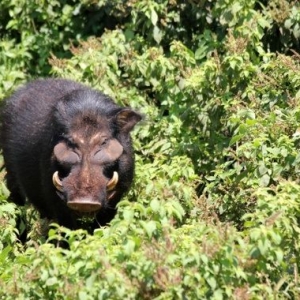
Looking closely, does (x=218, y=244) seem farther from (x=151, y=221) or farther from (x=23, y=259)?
(x=23, y=259)

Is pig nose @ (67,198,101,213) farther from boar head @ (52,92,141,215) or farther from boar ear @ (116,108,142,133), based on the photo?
boar ear @ (116,108,142,133)

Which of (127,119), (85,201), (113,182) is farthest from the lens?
(127,119)

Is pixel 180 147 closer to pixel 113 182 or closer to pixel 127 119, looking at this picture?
pixel 127 119

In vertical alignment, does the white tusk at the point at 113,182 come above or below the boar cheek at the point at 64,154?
below

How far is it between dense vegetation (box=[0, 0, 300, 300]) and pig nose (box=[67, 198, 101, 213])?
34 centimetres

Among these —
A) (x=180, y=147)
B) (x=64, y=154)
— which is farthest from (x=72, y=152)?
(x=180, y=147)

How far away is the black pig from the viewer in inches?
297

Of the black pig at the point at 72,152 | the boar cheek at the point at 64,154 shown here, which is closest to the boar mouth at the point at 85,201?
the black pig at the point at 72,152

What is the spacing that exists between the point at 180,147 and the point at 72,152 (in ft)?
4.59

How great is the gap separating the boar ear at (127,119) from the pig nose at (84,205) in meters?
0.91

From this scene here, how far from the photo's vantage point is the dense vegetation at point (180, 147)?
579 cm

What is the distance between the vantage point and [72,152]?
25.3 feet

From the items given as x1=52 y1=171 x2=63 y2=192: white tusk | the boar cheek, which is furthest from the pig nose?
the boar cheek

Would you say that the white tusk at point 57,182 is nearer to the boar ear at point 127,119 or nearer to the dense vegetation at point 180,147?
the dense vegetation at point 180,147
